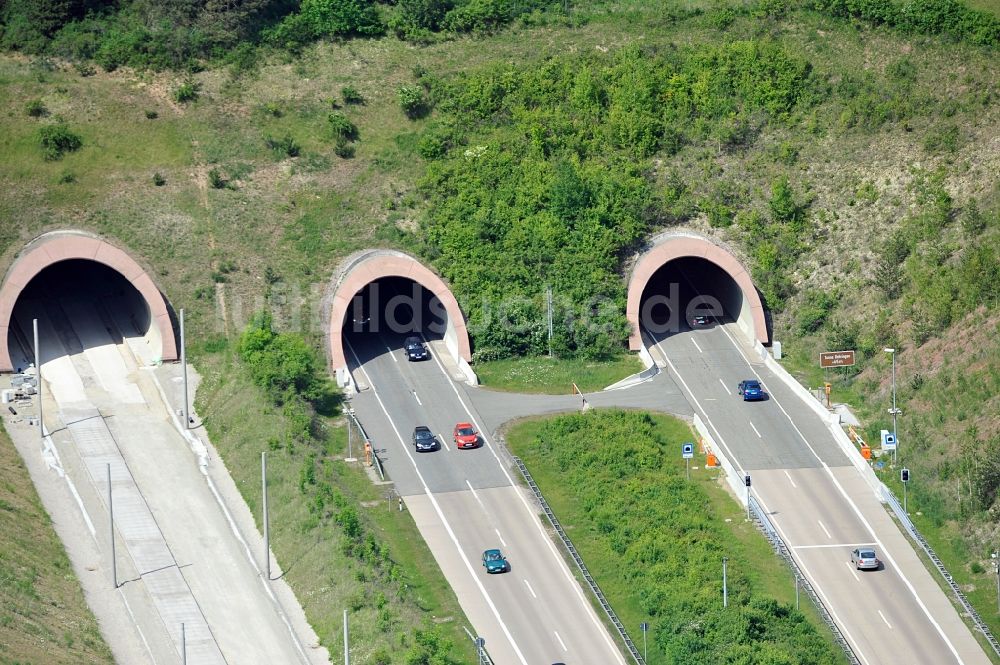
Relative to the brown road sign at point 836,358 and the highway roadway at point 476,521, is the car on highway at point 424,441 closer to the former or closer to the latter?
the highway roadway at point 476,521

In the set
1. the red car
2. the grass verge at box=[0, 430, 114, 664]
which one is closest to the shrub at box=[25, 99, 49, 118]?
the grass verge at box=[0, 430, 114, 664]

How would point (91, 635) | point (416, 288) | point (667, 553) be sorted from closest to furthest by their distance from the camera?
point (91, 635), point (667, 553), point (416, 288)

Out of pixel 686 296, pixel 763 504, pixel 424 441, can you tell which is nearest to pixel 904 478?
pixel 763 504

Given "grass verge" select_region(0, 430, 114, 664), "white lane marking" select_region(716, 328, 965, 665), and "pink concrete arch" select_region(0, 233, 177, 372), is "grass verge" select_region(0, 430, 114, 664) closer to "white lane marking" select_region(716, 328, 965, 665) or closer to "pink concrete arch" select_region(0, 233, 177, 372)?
"pink concrete arch" select_region(0, 233, 177, 372)

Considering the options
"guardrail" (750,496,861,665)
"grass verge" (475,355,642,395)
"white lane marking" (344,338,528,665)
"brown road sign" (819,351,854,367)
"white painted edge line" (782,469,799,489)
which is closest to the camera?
"guardrail" (750,496,861,665)

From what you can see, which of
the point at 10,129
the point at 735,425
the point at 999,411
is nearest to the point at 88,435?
the point at 10,129

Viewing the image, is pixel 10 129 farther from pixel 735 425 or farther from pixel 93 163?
pixel 735 425
